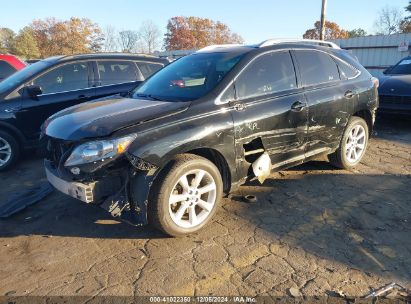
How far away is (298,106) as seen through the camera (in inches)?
171

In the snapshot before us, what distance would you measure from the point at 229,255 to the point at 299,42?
303 centimetres

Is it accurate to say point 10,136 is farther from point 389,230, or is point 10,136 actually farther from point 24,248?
point 389,230

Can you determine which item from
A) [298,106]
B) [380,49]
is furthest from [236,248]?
[380,49]

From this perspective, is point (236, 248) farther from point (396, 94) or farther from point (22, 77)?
point (396, 94)

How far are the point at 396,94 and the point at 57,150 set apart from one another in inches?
286

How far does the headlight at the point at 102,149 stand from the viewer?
3141 millimetres

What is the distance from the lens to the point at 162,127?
3324 mm

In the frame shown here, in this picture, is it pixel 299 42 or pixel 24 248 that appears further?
pixel 299 42

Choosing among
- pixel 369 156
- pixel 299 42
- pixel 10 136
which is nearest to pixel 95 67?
pixel 10 136

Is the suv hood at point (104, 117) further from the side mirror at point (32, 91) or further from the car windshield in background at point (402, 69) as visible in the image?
the car windshield in background at point (402, 69)

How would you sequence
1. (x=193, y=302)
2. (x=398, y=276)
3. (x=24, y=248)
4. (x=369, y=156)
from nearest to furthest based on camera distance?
(x=193, y=302) → (x=398, y=276) → (x=24, y=248) → (x=369, y=156)

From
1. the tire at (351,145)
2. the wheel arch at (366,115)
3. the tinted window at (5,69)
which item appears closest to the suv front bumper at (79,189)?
the tire at (351,145)

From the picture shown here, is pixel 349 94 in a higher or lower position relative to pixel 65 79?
lower

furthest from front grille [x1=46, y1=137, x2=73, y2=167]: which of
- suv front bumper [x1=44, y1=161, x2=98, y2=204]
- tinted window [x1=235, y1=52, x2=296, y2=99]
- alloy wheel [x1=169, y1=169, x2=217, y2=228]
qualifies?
tinted window [x1=235, y1=52, x2=296, y2=99]
